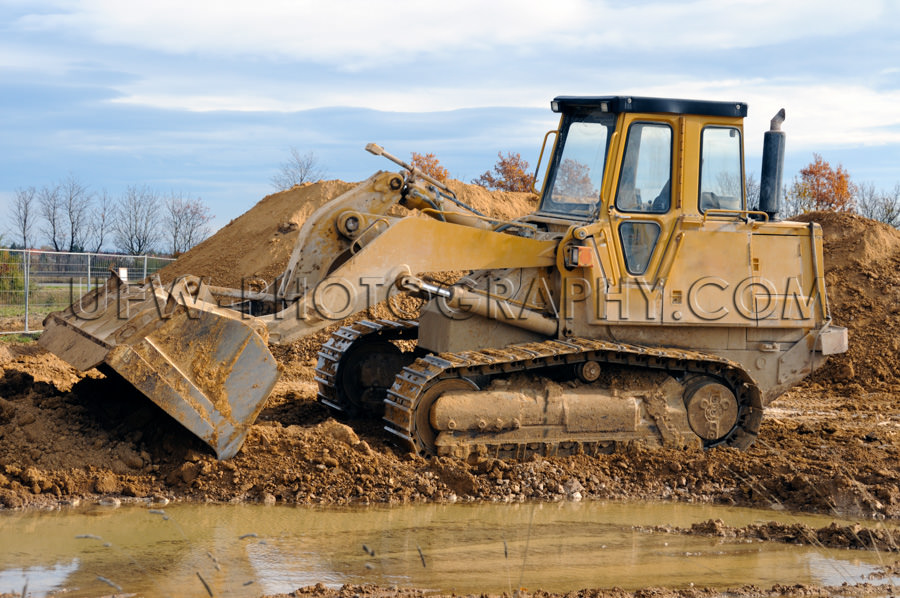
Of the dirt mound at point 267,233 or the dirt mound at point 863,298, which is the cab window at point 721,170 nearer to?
the dirt mound at point 863,298

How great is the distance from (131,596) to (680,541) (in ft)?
12.2

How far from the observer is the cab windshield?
930 centimetres

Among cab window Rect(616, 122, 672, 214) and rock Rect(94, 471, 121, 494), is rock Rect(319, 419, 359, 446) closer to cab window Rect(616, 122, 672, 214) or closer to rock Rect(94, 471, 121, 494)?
rock Rect(94, 471, 121, 494)

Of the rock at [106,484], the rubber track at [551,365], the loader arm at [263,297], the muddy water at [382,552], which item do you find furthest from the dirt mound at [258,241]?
the muddy water at [382,552]

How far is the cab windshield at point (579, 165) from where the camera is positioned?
9.30m

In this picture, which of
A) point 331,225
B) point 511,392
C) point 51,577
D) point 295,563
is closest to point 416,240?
point 331,225

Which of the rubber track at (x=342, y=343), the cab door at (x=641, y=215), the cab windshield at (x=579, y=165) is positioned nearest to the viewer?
the cab door at (x=641, y=215)

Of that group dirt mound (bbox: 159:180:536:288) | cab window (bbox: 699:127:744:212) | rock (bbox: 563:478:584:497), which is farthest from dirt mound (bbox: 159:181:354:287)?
rock (bbox: 563:478:584:497)

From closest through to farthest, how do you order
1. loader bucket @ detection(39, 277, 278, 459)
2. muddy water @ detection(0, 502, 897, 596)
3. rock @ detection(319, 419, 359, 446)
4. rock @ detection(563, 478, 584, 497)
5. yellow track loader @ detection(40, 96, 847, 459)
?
muddy water @ detection(0, 502, 897, 596)
loader bucket @ detection(39, 277, 278, 459)
rock @ detection(563, 478, 584, 497)
rock @ detection(319, 419, 359, 446)
yellow track loader @ detection(40, 96, 847, 459)

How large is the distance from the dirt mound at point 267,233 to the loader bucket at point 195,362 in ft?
36.9

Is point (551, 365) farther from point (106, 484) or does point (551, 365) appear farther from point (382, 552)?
point (106, 484)

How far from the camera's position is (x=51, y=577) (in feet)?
18.6

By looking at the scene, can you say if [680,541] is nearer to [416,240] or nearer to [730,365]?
[730,365]

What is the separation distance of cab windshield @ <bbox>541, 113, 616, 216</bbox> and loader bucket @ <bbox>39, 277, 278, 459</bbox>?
346 cm
